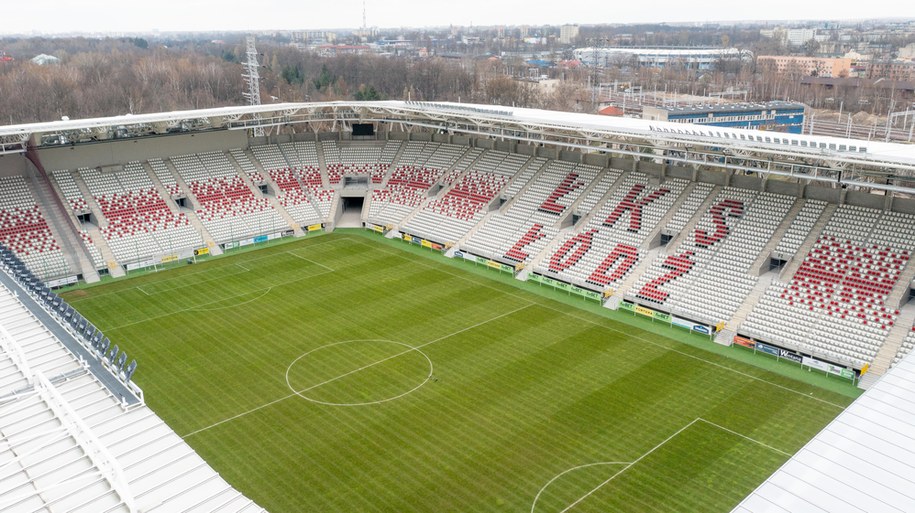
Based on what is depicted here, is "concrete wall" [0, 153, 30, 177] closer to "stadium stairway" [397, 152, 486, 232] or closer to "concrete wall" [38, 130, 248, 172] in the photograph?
"concrete wall" [38, 130, 248, 172]

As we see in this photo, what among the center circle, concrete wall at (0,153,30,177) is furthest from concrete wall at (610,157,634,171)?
concrete wall at (0,153,30,177)

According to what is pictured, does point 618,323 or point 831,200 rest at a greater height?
point 831,200

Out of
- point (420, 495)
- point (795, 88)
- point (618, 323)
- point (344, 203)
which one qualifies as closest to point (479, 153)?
point (344, 203)

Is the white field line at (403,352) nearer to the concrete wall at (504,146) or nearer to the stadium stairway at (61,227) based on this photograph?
the concrete wall at (504,146)

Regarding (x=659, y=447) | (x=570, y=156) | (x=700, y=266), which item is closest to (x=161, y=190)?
(x=570, y=156)

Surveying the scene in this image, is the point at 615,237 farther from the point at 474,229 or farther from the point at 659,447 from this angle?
the point at 659,447

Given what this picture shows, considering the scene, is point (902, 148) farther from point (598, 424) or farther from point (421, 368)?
point (421, 368)

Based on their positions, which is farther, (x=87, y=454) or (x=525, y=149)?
(x=525, y=149)
